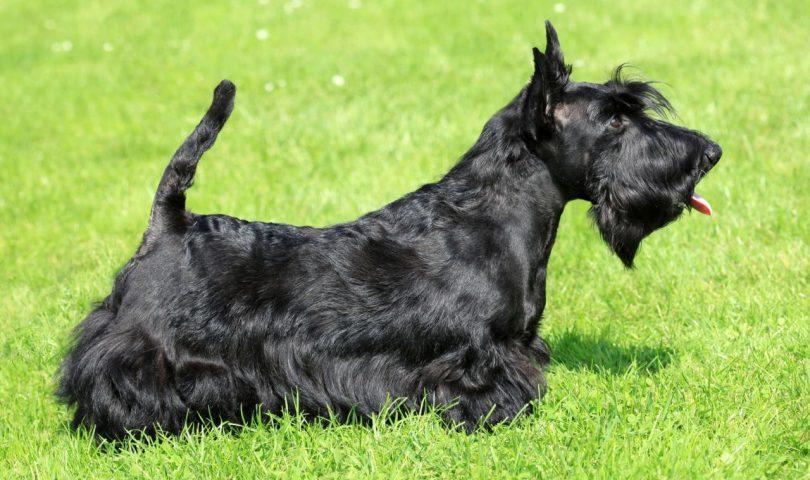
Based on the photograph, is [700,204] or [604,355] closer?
[700,204]

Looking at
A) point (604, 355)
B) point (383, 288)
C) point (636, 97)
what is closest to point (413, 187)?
point (604, 355)

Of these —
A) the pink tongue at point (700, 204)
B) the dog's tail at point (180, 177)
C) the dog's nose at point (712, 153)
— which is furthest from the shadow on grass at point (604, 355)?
the dog's tail at point (180, 177)

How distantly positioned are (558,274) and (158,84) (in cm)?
550

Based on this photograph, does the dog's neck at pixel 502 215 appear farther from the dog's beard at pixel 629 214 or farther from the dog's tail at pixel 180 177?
the dog's tail at pixel 180 177

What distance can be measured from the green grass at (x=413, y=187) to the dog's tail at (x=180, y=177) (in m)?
0.87

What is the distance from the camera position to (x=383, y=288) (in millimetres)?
3369

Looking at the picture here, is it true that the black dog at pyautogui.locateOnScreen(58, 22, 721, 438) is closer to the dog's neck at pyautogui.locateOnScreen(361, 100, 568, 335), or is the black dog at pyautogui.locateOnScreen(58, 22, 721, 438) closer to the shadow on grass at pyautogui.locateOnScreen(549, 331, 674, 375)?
the dog's neck at pyautogui.locateOnScreen(361, 100, 568, 335)

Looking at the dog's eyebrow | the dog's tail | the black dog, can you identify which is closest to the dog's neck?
the black dog

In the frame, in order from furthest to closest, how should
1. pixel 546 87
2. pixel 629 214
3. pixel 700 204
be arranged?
pixel 700 204 → pixel 629 214 → pixel 546 87

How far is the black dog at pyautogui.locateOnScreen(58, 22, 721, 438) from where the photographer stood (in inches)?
129

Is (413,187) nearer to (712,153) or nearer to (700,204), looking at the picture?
(700,204)

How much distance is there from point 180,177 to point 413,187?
2.86m

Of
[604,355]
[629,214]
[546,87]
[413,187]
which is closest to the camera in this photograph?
[546,87]

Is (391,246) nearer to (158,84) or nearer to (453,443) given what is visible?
(453,443)
